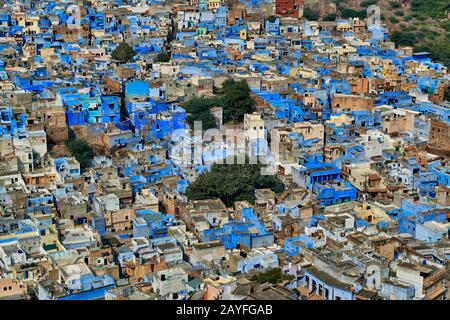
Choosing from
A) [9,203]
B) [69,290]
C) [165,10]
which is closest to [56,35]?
[165,10]

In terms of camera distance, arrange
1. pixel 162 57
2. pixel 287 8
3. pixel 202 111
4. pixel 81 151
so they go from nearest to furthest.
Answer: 1. pixel 81 151
2. pixel 202 111
3. pixel 162 57
4. pixel 287 8

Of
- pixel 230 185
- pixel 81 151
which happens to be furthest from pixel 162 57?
pixel 230 185

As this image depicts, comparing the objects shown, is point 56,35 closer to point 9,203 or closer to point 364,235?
point 9,203

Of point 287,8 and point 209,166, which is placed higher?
point 287,8

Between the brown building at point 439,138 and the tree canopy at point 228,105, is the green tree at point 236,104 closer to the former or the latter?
the tree canopy at point 228,105

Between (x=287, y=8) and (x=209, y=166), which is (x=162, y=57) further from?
(x=287, y=8)

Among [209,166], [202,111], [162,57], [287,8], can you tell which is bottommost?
[209,166]

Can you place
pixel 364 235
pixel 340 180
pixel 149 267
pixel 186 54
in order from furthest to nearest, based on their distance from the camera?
1. pixel 186 54
2. pixel 340 180
3. pixel 364 235
4. pixel 149 267

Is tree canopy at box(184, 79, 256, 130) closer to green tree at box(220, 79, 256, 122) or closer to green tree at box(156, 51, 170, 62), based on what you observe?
green tree at box(220, 79, 256, 122)
